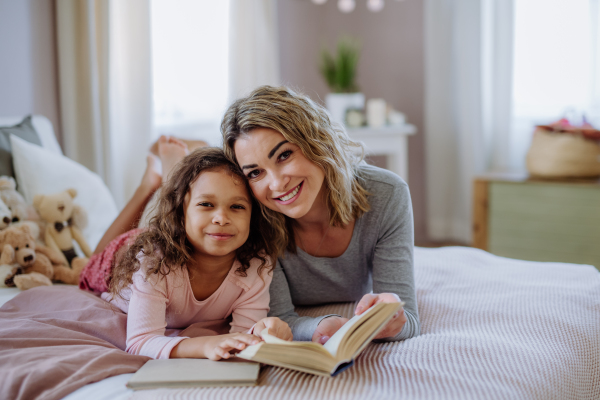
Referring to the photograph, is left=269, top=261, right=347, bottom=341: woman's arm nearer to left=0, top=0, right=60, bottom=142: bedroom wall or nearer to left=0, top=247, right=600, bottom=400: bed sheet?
left=0, top=247, right=600, bottom=400: bed sheet

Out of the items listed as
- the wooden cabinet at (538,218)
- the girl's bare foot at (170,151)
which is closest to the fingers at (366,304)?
the girl's bare foot at (170,151)

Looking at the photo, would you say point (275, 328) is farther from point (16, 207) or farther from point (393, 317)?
point (16, 207)

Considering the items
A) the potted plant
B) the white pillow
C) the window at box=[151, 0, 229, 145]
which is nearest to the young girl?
the white pillow

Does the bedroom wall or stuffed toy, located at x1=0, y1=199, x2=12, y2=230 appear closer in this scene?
stuffed toy, located at x1=0, y1=199, x2=12, y2=230

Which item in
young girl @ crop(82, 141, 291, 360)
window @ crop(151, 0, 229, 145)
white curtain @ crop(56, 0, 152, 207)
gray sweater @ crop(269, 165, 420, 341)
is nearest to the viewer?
young girl @ crop(82, 141, 291, 360)

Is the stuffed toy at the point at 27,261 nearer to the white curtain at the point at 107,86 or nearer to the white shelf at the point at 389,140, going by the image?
the white curtain at the point at 107,86

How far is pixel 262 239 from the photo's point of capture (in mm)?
1233

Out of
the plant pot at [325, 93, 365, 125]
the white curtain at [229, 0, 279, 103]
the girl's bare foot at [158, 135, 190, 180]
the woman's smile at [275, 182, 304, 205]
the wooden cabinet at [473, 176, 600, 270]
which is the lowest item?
the wooden cabinet at [473, 176, 600, 270]

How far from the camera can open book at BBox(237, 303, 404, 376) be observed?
84 cm

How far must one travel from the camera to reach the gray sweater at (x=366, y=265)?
120 centimetres

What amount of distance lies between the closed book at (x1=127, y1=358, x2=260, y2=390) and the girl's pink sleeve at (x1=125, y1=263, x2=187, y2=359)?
0.06m

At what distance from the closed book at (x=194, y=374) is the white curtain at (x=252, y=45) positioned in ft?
6.98

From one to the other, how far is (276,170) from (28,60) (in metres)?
1.62

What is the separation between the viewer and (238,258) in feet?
3.94
